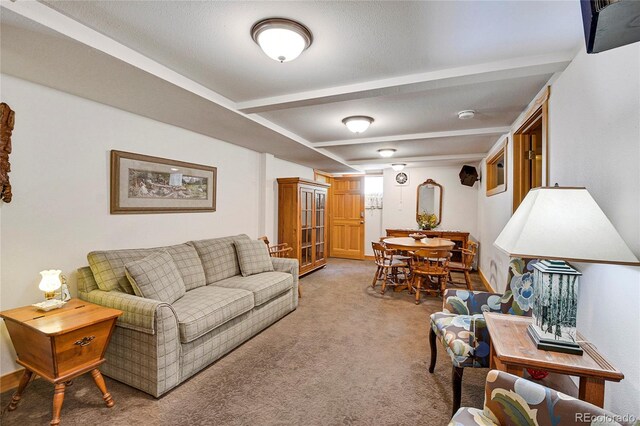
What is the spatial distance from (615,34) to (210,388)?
2695mm

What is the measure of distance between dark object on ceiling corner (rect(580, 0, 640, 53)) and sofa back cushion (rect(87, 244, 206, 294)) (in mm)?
3002

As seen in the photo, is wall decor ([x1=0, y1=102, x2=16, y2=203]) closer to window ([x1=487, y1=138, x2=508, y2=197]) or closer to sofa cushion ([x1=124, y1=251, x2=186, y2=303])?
sofa cushion ([x1=124, y1=251, x2=186, y2=303])

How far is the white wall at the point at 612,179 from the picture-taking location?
1.23 metres

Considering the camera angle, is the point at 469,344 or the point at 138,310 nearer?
the point at 469,344

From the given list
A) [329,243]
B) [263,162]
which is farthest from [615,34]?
[329,243]

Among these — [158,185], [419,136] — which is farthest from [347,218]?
[158,185]

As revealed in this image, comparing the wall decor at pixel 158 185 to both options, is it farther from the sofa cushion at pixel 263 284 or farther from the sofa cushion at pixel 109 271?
the sofa cushion at pixel 263 284

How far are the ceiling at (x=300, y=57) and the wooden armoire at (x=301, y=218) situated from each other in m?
1.91

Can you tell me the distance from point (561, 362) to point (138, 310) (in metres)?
2.38

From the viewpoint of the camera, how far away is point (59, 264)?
91.8 inches

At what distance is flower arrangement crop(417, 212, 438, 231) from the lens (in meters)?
6.22

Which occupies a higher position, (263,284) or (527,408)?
(527,408)

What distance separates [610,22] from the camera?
2.44 feet

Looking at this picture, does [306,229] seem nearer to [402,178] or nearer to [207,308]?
[402,178]
